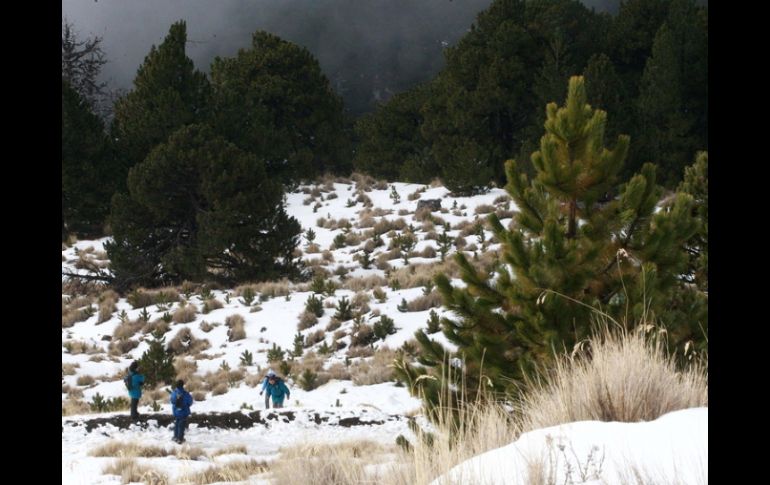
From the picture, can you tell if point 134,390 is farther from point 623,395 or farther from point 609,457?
point 609,457

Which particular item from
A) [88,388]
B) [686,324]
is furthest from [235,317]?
[686,324]

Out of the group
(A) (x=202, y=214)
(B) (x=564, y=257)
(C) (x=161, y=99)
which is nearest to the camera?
(B) (x=564, y=257)

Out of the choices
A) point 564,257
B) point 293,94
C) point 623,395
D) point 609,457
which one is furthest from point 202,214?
point 609,457

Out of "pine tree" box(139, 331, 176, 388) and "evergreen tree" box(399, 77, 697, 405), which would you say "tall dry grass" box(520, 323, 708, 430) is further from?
"pine tree" box(139, 331, 176, 388)

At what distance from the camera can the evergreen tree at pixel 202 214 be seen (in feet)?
62.4

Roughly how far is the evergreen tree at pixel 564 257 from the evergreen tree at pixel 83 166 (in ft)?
58.1

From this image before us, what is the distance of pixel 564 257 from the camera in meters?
5.48

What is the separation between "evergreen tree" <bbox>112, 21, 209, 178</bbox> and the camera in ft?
68.1

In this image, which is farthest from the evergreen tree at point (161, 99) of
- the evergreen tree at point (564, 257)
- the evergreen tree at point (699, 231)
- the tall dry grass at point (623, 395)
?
the tall dry grass at point (623, 395)

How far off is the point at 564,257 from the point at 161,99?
1814 cm

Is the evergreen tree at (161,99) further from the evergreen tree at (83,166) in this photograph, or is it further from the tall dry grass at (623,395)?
the tall dry grass at (623,395)

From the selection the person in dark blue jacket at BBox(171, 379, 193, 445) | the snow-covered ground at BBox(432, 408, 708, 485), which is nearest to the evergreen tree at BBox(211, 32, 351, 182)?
the person in dark blue jacket at BBox(171, 379, 193, 445)
